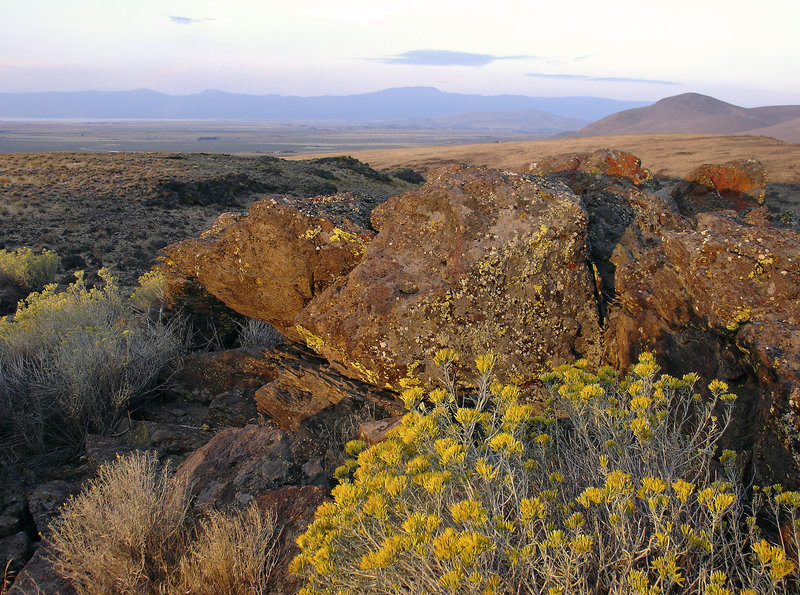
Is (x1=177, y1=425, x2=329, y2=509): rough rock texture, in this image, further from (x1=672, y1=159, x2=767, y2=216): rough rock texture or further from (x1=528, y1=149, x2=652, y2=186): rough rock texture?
(x1=672, y1=159, x2=767, y2=216): rough rock texture

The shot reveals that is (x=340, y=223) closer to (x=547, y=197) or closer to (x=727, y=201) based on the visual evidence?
(x=547, y=197)

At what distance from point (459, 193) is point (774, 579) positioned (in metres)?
3.58

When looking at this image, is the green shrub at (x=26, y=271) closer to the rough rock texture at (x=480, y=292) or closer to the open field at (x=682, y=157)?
the rough rock texture at (x=480, y=292)

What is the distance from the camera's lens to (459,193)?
463cm

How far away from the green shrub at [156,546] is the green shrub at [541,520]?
0.66m

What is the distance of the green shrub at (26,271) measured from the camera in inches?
426

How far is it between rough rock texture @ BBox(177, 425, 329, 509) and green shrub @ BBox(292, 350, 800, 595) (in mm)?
1264

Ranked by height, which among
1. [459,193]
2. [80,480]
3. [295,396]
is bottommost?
[80,480]

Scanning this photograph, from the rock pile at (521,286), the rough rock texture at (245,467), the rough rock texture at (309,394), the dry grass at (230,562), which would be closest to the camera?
the dry grass at (230,562)

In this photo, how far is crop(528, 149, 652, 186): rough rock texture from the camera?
5.96 m

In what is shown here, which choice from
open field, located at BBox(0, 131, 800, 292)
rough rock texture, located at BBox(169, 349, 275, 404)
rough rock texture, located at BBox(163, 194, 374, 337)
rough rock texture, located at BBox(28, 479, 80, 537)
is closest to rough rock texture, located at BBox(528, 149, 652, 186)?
open field, located at BBox(0, 131, 800, 292)

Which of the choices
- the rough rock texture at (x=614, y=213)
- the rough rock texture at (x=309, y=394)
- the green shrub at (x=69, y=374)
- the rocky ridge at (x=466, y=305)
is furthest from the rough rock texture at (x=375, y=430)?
the green shrub at (x=69, y=374)

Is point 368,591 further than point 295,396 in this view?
No

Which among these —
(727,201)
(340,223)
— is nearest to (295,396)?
(340,223)
